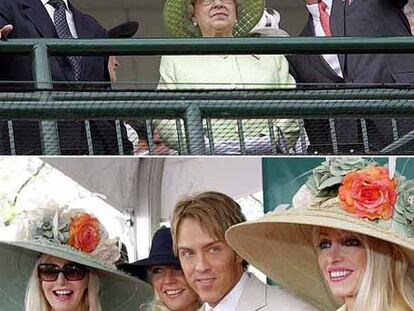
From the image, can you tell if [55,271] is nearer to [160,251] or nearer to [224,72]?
[160,251]

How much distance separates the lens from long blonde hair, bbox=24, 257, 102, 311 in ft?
21.6

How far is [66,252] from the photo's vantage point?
6559 mm

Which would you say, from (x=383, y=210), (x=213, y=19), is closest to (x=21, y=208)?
(x=383, y=210)

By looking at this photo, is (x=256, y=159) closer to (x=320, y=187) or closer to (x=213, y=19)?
(x=320, y=187)

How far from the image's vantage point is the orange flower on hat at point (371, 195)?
6.20 metres

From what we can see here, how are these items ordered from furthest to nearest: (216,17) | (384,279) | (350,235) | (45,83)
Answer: (216,17) → (45,83) → (350,235) → (384,279)

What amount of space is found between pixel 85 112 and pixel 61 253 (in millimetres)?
532

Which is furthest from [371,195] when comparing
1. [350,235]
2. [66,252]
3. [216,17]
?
[216,17]

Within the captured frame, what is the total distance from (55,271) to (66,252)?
10 cm

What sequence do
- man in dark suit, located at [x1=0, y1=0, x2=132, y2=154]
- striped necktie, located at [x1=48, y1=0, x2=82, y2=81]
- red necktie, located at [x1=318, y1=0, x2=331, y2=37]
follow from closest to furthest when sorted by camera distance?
1. man in dark suit, located at [x1=0, y1=0, x2=132, y2=154]
2. striped necktie, located at [x1=48, y1=0, x2=82, y2=81]
3. red necktie, located at [x1=318, y1=0, x2=331, y2=37]

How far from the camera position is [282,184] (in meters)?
6.54

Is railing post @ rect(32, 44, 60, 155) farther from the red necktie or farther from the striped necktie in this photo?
the red necktie

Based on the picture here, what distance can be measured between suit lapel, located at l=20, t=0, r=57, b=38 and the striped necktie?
0.04 metres

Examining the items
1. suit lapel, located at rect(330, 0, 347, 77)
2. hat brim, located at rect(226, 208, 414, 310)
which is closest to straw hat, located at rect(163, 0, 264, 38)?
suit lapel, located at rect(330, 0, 347, 77)
